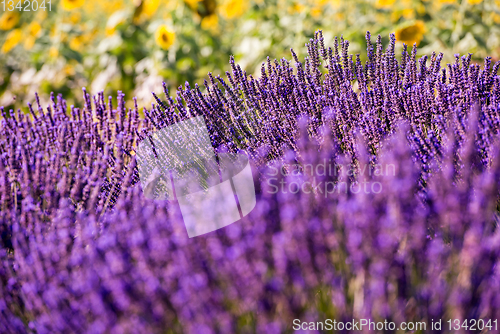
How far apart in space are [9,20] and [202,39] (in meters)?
3.07

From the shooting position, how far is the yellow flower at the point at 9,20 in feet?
19.2

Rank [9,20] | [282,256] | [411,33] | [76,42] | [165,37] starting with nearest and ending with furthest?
[282,256] < [411,33] < [165,37] < [76,42] < [9,20]

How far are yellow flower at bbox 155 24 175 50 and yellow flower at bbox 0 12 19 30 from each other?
2.87 m

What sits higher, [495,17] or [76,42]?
[76,42]

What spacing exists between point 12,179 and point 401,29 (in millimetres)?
3351

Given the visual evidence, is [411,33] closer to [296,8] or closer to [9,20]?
[296,8]

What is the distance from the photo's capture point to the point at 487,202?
105 centimetres

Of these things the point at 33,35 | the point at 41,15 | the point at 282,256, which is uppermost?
the point at 41,15

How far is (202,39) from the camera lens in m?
5.05

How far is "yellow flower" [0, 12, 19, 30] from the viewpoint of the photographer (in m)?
5.84

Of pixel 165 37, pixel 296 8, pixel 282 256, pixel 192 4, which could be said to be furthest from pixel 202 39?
pixel 282 256

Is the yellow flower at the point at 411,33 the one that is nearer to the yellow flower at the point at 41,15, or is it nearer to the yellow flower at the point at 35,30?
the yellow flower at the point at 35,30

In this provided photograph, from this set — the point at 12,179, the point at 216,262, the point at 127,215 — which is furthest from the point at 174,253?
the point at 12,179

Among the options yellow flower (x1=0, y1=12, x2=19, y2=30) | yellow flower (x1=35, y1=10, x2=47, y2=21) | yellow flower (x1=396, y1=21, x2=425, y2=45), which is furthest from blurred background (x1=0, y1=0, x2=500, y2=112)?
yellow flower (x1=35, y1=10, x2=47, y2=21)
